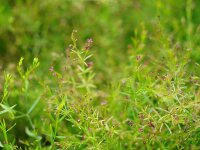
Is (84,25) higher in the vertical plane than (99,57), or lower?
higher

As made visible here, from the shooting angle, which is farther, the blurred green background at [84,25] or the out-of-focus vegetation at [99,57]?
the blurred green background at [84,25]

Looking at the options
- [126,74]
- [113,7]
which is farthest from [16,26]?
[126,74]

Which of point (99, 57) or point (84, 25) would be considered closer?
point (99, 57)

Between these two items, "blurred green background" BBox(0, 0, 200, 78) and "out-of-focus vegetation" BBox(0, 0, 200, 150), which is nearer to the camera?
"out-of-focus vegetation" BBox(0, 0, 200, 150)

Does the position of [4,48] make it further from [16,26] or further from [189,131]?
[189,131]
